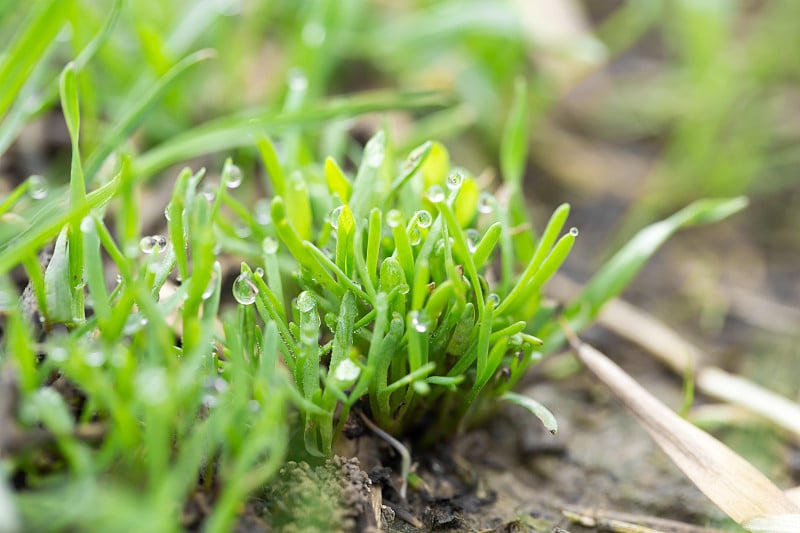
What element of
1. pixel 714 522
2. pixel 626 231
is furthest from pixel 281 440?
pixel 626 231

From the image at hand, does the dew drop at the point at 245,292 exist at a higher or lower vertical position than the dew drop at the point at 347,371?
higher

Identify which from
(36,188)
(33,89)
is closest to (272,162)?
(36,188)

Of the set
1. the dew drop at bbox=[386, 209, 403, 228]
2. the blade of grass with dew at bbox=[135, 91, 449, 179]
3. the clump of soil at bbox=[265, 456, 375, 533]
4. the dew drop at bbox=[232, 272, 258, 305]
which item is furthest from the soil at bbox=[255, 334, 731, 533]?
the blade of grass with dew at bbox=[135, 91, 449, 179]

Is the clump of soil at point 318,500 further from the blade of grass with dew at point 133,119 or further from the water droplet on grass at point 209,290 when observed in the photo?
the blade of grass with dew at point 133,119

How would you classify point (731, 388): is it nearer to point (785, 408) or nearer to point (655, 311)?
point (785, 408)

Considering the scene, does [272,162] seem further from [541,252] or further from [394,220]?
[541,252]

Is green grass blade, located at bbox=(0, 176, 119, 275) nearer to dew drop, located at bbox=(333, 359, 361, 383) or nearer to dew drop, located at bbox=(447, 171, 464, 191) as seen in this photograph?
dew drop, located at bbox=(333, 359, 361, 383)

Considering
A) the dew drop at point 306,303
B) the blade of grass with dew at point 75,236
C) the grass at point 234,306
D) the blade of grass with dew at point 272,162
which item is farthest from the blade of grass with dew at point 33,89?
the dew drop at point 306,303
